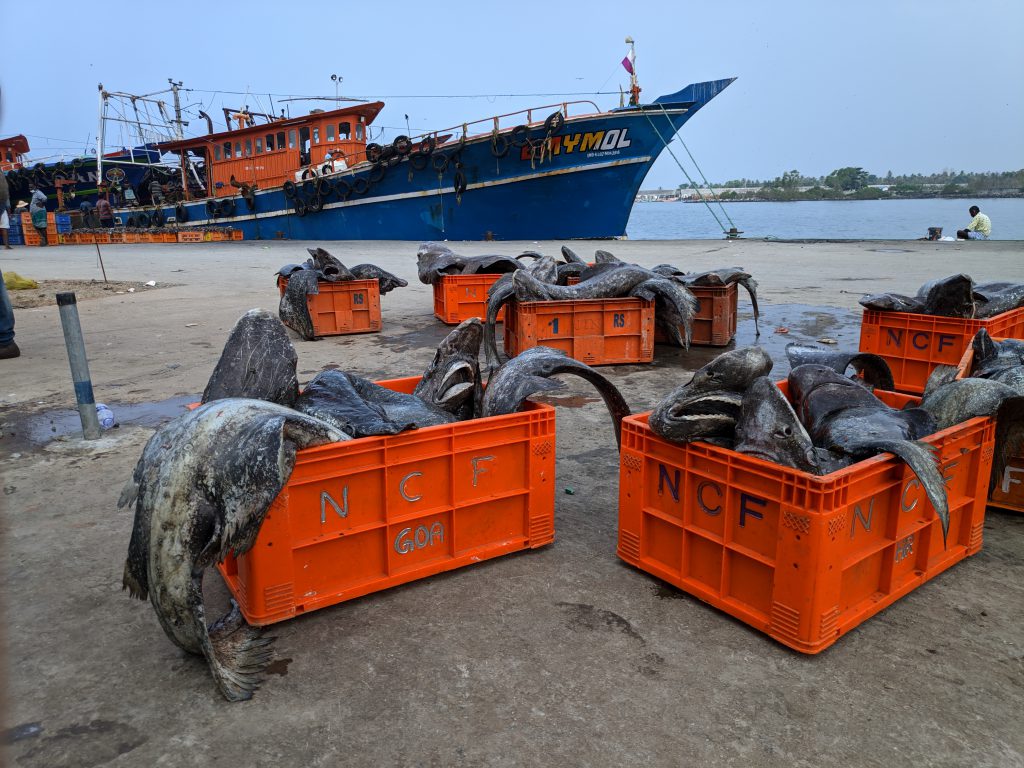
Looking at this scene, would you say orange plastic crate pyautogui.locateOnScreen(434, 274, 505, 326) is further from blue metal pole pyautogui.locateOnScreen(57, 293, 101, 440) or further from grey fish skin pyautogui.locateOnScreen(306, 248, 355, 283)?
blue metal pole pyautogui.locateOnScreen(57, 293, 101, 440)

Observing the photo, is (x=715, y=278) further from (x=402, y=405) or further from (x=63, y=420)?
(x=63, y=420)

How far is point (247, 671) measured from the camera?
7.93 feet

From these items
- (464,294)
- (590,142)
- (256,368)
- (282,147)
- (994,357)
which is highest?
(282,147)

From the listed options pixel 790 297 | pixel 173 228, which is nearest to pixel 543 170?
pixel 790 297

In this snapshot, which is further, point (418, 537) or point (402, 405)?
point (402, 405)

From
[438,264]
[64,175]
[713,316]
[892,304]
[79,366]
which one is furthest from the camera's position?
[64,175]

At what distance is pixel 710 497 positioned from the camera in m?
2.80

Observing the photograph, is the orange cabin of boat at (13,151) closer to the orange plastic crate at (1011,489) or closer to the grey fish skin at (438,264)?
the grey fish skin at (438,264)

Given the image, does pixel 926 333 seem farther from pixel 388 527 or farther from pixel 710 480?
pixel 388 527

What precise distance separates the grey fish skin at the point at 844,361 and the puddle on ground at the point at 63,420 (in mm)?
3994

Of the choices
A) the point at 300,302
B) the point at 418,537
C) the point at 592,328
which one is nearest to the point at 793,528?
the point at 418,537

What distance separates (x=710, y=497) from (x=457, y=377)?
1.49m

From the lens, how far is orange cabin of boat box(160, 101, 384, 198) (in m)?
25.7

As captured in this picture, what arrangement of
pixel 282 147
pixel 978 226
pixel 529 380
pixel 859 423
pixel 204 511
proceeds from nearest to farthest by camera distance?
pixel 204 511
pixel 859 423
pixel 529 380
pixel 978 226
pixel 282 147
